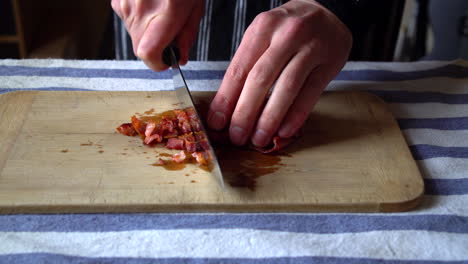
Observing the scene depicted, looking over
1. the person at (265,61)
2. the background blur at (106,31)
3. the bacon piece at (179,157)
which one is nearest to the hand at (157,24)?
the person at (265,61)

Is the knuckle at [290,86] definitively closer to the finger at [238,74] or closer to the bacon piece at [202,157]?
the finger at [238,74]

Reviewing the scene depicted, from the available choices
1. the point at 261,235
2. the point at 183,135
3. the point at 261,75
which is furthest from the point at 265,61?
the point at 261,235

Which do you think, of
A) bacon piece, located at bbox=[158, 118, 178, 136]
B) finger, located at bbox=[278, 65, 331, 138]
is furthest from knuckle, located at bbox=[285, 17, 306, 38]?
bacon piece, located at bbox=[158, 118, 178, 136]

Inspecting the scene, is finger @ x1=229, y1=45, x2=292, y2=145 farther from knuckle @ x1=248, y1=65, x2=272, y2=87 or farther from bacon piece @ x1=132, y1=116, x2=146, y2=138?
bacon piece @ x1=132, y1=116, x2=146, y2=138

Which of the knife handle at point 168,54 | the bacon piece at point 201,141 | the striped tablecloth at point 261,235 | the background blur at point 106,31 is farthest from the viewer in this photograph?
the background blur at point 106,31

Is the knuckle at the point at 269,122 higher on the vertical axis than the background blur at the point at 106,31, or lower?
higher
